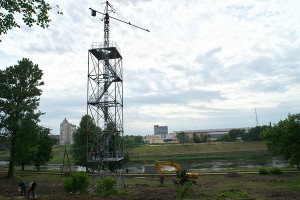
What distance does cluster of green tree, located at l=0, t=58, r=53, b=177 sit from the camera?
1427 inches

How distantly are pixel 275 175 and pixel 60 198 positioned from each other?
33.7 metres

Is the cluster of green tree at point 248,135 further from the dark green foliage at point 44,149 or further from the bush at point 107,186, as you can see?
the bush at point 107,186

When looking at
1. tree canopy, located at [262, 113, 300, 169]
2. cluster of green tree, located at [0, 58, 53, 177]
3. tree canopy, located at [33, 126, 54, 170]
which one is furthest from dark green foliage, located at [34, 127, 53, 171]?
tree canopy, located at [262, 113, 300, 169]

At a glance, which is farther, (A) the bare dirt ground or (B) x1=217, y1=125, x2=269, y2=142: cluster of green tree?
(B) x1=217, y1=125, x2=269, y2=142: cluster of green tree

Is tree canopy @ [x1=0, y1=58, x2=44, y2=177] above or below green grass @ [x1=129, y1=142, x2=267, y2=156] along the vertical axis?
above

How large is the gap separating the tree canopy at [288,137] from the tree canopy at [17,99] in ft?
118

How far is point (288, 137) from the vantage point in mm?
44469

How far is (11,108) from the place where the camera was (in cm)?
3534

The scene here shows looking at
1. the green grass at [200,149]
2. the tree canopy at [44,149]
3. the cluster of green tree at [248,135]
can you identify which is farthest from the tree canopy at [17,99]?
the cluster of green tree at [248,135]

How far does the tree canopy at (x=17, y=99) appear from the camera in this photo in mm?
36125

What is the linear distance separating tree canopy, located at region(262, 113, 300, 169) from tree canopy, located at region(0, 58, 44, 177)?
36.0 m

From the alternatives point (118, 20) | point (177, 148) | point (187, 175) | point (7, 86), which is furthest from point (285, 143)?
point (177, 148)

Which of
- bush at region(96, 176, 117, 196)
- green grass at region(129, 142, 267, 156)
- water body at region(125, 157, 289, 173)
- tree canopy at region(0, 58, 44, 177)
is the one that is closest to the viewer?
bush at region(96, 176, 117, 196)

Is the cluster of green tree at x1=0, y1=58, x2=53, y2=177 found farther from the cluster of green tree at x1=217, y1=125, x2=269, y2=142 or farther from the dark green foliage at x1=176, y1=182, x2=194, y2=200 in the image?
the cluster of green tree at x1=217, y1=125, x2=269, y2=142
